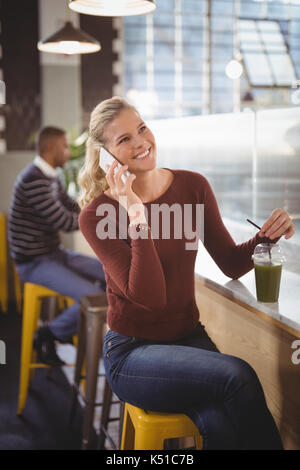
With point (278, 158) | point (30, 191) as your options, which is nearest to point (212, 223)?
point (278, 158)

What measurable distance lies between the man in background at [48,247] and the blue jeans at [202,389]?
4.07ft

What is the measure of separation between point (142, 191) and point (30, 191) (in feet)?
4.57

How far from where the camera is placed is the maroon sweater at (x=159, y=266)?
1.35 m

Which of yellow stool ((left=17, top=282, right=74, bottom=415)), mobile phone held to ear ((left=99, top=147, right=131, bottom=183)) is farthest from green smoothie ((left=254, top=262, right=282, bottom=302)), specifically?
yellow stool ((left=17, top=282, right=74, bottom=415))

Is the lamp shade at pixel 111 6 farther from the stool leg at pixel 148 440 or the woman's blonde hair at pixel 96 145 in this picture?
the stool leg at pixel 148 440

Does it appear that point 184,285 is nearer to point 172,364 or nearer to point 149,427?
point 172,364

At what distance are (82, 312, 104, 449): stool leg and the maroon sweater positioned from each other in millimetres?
628

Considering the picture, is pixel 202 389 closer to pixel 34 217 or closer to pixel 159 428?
pixel 159 428

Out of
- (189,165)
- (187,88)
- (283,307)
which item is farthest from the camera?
(187,88)

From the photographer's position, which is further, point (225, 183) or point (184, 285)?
point (225, 183)

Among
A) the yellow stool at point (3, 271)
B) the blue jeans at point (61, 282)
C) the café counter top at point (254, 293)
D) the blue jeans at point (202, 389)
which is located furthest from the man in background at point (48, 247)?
the yellow stool at point (3, 271)

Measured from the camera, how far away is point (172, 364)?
127cm

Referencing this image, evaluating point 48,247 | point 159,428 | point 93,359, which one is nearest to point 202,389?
point 159,428

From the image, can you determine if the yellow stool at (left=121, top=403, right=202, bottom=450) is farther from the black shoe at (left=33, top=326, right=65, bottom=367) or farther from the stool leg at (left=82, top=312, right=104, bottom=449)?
the black shoe at (left=33, top=326, right=65, bottom=367)
